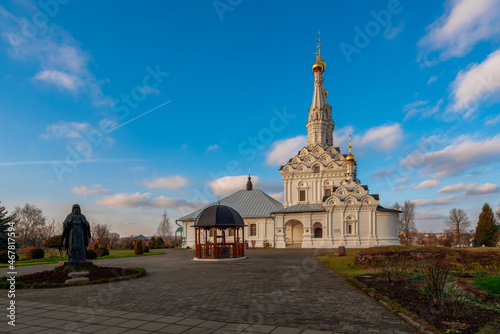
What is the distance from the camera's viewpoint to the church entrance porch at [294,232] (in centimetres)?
3869

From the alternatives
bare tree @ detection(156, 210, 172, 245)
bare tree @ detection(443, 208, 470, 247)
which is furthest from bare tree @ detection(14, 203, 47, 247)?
bare tree @ detection(443, 208, 470, 247)

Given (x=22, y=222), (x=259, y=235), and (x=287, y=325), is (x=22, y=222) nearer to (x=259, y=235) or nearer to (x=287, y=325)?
(x=259, y=235)

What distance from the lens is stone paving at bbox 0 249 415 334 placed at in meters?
5.95

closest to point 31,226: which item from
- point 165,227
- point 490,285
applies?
point 165,227

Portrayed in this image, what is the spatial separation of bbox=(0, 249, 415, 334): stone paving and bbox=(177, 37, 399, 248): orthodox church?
80.4 ft

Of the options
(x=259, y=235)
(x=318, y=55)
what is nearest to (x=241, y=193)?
(x=259, y=235)

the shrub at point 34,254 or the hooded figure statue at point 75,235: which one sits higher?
the hooded figure statue at point 75,235

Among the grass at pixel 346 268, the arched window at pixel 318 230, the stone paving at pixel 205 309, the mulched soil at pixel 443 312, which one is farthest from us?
the arched window at pixel 318 230

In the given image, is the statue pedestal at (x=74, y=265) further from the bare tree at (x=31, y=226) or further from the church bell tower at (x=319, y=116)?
the bare tree at (x=31, y=226)

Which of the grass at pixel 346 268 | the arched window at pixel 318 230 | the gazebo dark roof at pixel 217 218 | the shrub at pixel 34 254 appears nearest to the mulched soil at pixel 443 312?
the grass at pixel 346 268

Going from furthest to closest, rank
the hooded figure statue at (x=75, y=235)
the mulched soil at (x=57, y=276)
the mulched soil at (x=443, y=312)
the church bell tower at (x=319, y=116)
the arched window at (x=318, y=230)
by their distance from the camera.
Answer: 1. the church bell tower at (x=319, y=116)
2. the arched window at (x=318, y=230)
3. the hooded figure statue at (x=75, y=235)
4. the mulched soil at (x=57, y=276)
5. the mulched soil at (x=443, y=312)

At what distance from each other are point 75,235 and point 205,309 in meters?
8.21

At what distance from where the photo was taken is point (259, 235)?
38062 mm

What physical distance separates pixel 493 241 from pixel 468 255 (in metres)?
33.9
